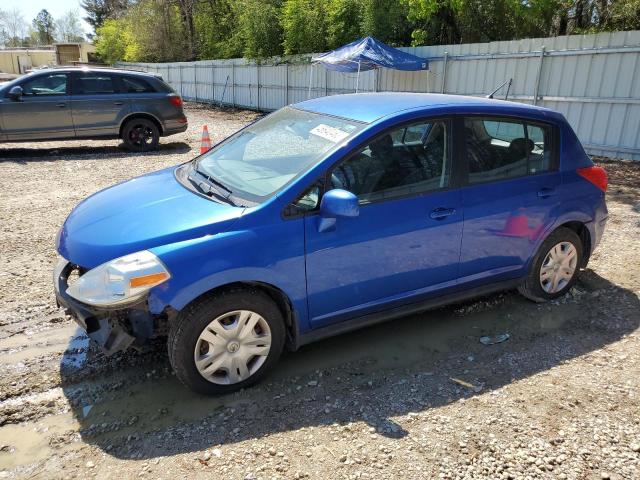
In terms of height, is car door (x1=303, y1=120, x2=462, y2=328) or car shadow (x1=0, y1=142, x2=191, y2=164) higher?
car door (x1=303, y1=120, x2=462, y2=328)

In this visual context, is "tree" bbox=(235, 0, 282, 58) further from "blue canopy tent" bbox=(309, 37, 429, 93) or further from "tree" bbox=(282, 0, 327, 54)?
"blue canopy tent" bbox=(309, 37, 429, 93)

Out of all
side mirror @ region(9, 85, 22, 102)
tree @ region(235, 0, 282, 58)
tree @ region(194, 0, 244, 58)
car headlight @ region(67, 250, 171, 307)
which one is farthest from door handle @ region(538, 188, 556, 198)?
tree @ region(194, 0, 244, 58)

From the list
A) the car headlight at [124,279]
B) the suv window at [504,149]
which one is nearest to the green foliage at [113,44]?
the suv window at [504,149]

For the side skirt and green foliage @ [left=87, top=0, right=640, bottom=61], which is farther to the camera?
green foliage @ [left=87, top=0, right=640, bottom=61]

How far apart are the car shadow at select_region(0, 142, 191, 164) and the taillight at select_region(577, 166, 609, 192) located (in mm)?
9161

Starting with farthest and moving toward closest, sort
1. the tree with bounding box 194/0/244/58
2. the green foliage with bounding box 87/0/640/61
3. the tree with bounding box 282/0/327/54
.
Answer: the tree with bounding box 194/0/244/58 < the tree with bounding box 282/0/327/54 < the green foliage with bounding box 87/0/640/61

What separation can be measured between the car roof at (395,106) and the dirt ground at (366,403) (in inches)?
62.8

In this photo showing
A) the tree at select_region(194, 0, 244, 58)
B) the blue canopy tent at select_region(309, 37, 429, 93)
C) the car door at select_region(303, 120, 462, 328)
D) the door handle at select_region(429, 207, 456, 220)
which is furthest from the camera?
the tree at select_region(194, 0, 244, 58)

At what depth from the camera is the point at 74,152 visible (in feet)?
37.6

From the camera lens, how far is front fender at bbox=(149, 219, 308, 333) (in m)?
2.81

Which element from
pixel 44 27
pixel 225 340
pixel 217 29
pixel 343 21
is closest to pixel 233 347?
pixel 225 340

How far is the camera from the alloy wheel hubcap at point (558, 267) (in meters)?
4.27

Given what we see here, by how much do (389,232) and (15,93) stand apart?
9646mm

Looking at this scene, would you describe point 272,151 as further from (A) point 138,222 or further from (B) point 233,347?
(B) point 233,347
